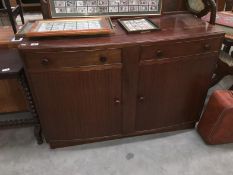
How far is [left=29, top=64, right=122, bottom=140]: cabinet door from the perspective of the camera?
1.18m

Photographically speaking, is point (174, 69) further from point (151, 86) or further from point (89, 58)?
point (89, 58)

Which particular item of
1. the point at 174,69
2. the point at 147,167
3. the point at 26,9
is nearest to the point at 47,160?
the point at 147,167

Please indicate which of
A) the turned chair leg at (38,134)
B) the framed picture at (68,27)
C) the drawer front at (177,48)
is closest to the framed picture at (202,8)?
the drawer front at (177,48)

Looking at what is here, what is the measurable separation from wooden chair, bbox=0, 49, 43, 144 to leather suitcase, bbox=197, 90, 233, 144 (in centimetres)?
121

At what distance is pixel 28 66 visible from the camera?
111 cm

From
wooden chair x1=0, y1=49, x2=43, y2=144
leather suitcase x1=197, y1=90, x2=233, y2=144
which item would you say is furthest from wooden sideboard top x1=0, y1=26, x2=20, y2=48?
leather suitcase x1=197, y1=90, x2=233, y2=144

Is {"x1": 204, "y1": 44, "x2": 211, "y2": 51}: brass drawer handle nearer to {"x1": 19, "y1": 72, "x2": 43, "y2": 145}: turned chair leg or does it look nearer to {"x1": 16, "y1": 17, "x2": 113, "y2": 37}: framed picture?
{"x1": 16, "y1": 17, "x2": 113, "y2": 37}: framed picture

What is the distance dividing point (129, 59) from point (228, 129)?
872 mm

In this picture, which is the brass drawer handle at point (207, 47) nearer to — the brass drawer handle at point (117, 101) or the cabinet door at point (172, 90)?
the cabinet door at point (172, 90)

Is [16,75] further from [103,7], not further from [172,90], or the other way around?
[172,90]

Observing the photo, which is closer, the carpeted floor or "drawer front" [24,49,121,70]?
"drawer front" [24,49,121,70]

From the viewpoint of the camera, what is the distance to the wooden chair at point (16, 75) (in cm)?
124

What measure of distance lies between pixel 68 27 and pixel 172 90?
755 millimetres

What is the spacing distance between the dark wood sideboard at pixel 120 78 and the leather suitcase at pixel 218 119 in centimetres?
9
